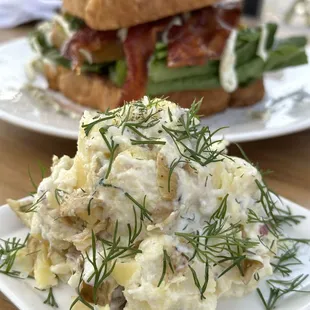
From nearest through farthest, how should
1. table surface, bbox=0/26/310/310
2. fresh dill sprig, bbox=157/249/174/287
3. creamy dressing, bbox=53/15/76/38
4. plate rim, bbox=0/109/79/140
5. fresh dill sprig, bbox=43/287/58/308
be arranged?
fresh dill sprig, bbox=157/249/174/287, fresh dill sprig, bbox=43/287/58/308, table surface, bbox=0/26/310/310, plate rim, bbox=0/109/79/140, creamy dressing, bbox=53/15/76/38

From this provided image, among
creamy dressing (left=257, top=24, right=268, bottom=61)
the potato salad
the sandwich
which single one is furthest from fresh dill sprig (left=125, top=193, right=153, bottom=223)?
creamy dressing (left=257, top=24, right=268, bottom=61)

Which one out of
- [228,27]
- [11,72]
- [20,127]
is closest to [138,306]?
[20,127]

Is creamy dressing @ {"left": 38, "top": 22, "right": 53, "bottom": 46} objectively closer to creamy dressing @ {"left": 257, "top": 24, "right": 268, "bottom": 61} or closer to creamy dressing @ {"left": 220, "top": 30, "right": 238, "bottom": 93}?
creamy dressing @ {"left": 220, "top": 30, "right": 238, "bottom": 93}

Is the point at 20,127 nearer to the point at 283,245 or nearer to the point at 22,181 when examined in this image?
the point at 22,181

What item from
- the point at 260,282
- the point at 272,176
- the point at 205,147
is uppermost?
the point at 205,147

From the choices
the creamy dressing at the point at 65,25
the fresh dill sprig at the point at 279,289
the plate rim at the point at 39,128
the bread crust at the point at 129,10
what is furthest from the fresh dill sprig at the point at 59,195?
the creamy dressing at the point at 65,25

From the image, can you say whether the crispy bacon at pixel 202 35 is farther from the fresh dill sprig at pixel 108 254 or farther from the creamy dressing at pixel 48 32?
the fresh dill sprig at pixel 108 254

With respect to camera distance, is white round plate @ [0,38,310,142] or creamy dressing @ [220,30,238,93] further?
creamy dressing @ [220,30,238,93]
